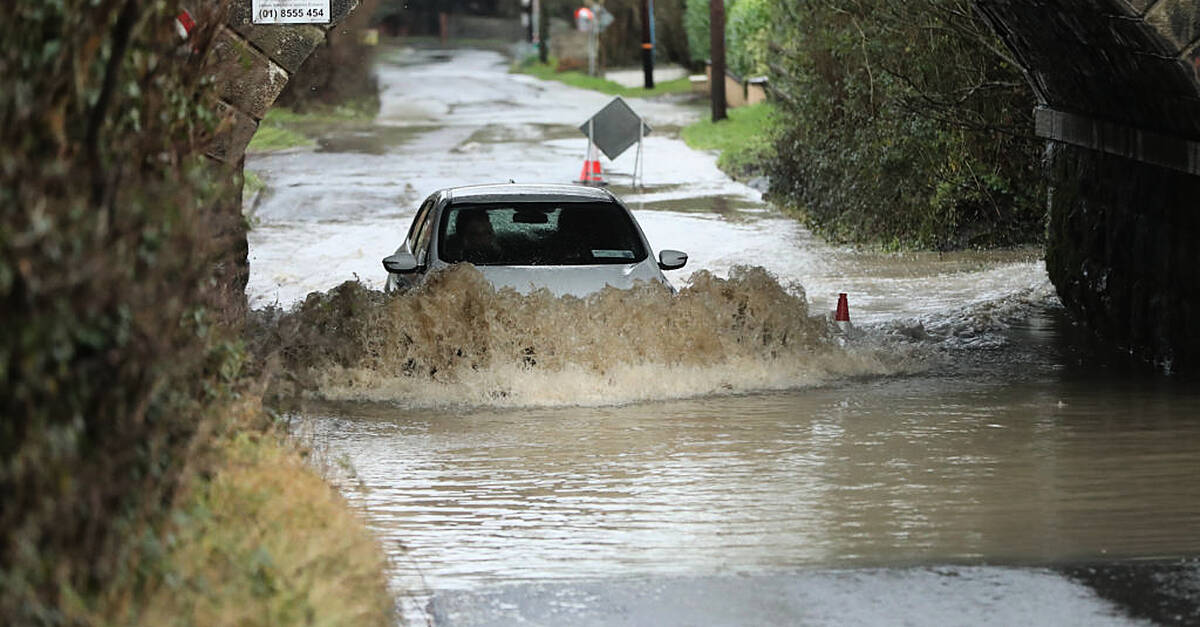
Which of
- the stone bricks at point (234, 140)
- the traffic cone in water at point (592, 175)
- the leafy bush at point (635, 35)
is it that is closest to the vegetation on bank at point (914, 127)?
the traffic cone in water at point (592, 175)

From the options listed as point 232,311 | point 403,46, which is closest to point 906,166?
point 232,311

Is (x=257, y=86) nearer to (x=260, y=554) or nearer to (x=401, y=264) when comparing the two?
(x=401, y=264)

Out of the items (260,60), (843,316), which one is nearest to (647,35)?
(843,316)

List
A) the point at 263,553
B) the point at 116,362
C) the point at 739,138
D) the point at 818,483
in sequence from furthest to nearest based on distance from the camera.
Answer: the point at 739,138
the point at 818,483
the point at 263,553
the point at 116,362

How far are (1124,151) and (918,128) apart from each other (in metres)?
8.39

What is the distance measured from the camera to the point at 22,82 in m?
5.12

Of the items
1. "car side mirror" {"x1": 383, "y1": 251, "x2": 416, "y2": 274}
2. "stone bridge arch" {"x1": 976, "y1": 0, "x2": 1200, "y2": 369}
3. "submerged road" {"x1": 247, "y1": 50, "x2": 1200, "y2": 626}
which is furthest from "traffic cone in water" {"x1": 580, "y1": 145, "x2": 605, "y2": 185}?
"car side mirror" {"x1": 383, "y1": 251, "x2": 416, "y2": 274}

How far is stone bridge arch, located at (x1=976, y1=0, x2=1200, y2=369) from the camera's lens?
11.7 m

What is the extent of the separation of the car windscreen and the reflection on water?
1415mm

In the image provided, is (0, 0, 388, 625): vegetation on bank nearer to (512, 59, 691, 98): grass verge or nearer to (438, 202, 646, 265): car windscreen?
(438, 202, 646, 265): car windscreen

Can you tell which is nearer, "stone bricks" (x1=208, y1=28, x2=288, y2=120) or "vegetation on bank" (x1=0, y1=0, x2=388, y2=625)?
"vegetation on bank" (x1=0, y1=0, x2=388, y2=625)

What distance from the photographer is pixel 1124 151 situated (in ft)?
45.9

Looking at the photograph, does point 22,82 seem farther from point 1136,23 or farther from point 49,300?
point 1136,23

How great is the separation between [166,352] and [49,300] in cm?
67
